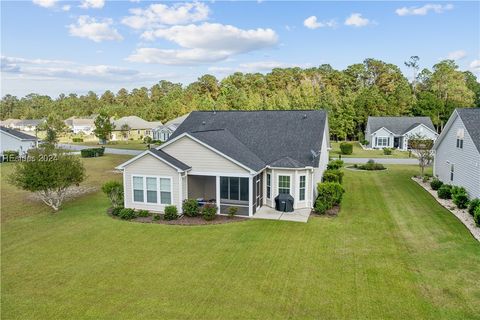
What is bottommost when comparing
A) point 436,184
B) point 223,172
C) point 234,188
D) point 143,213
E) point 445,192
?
point 143,213

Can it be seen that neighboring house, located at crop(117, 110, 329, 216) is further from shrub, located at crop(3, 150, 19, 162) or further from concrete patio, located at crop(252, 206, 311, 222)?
shrub, located at crop(3, 150, 19, 162)

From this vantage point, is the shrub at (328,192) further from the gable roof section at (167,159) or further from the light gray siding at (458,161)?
the gable roof section at (167,159)

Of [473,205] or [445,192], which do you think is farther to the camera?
[445,192]

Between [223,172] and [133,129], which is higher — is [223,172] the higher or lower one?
the lower one

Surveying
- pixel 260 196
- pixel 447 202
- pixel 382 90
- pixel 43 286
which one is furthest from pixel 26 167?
pixel 382 90

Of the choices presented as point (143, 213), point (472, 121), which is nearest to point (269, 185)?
point (143, 213)

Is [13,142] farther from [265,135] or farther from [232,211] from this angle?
[232,211]

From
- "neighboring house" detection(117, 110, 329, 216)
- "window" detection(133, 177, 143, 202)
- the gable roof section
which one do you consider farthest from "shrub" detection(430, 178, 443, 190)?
"window" detection(133, 177, 143, 202)

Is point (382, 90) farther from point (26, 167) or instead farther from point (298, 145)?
point (26, 167)
